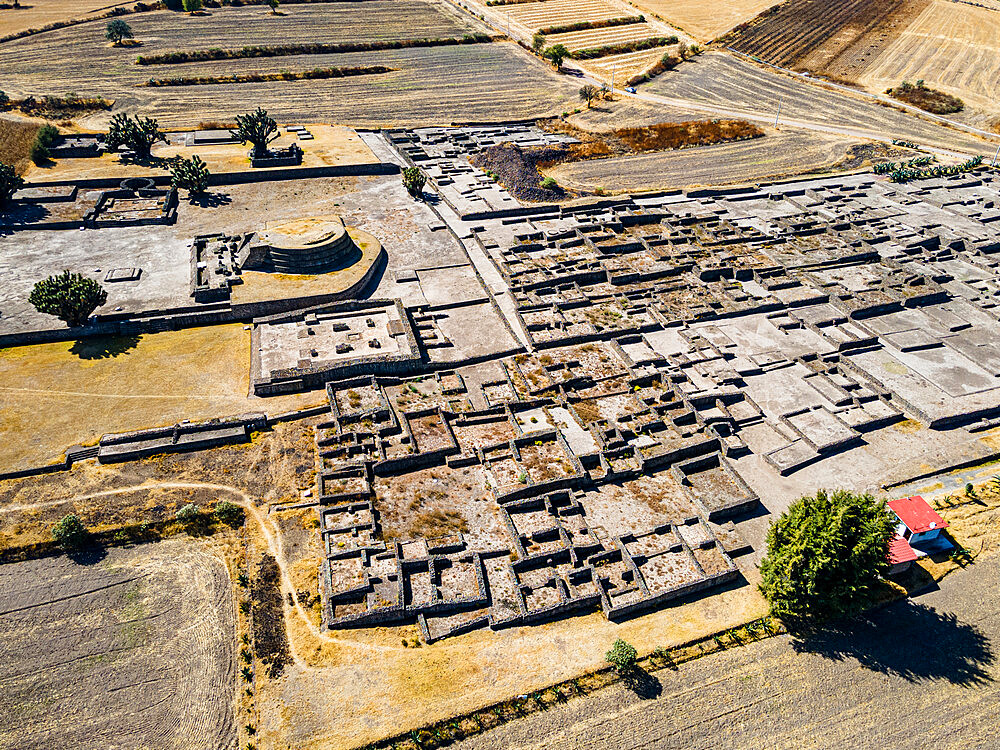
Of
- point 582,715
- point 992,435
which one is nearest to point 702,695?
point 582,715

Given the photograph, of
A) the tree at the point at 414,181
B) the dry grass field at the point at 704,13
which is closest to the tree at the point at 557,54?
the dry grass field at the point at 704,13

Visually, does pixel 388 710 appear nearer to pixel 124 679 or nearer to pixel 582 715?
pixel 582 715

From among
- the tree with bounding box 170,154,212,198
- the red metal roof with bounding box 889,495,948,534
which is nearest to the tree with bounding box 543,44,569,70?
the tree with bounding box 170,154,212,198

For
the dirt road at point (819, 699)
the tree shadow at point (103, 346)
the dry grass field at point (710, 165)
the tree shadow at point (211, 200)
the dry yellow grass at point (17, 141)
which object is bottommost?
the dirt road at point (819, 699)

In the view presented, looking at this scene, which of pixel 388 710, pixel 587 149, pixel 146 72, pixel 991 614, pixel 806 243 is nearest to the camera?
pixel 388 710

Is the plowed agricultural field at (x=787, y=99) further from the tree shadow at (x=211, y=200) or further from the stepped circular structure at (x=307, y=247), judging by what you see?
the tree shadow at (x=211, y=200)
